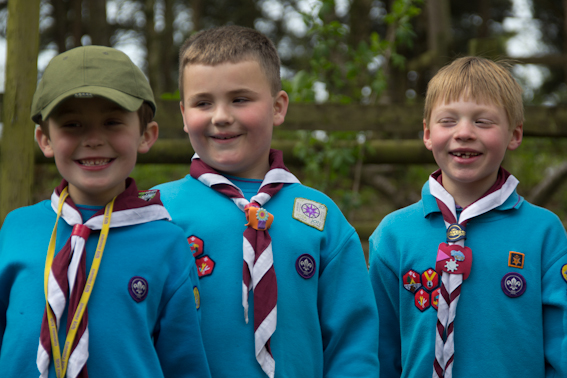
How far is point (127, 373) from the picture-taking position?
5.35 feet

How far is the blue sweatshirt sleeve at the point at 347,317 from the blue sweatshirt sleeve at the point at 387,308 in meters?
0.24

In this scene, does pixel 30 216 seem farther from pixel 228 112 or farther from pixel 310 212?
pixel 310 212

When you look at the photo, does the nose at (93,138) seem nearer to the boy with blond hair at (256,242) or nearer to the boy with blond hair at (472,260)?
the boy with blond hair at (256,242)

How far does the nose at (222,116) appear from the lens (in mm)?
1939

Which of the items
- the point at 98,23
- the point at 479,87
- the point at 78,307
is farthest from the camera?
the point at 98,23

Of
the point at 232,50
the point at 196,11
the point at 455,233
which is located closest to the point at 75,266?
the point at 232,50

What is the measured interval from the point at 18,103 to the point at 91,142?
2293 millimetres

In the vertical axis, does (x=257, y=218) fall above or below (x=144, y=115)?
below

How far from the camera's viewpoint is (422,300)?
6.94 feet

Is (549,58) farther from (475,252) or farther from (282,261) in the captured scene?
(282,261)

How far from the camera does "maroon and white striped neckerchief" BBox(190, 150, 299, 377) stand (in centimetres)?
182

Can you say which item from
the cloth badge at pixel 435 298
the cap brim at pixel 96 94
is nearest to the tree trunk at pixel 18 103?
the cap brim at pixel 96 94

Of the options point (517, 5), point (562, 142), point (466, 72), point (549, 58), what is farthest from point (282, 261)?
point (517, 5)

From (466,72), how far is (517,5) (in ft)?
37.1
